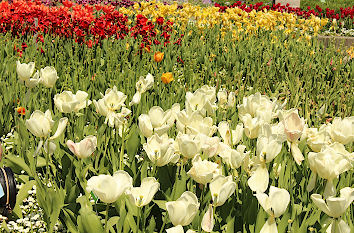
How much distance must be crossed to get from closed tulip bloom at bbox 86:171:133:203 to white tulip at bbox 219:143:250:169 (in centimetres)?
46

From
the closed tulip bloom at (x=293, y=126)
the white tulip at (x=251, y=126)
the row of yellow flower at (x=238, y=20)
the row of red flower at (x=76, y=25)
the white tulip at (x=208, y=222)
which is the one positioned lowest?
the row of yellow flower at (x=238, y=20)

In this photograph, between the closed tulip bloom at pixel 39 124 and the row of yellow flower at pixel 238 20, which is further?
the row of yellow flower at pixel 238 20

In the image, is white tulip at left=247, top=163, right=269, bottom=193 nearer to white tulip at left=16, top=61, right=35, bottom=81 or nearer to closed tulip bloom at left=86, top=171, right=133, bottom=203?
closed tulip bloom at left=86, top=171, right=133, bottom=203

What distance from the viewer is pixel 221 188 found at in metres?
1.51

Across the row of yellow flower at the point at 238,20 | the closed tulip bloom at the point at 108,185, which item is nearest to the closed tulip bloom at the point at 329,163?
the closed tulip bloom at the point at 108,185

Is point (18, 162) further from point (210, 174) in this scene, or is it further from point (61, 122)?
point (210, 174)

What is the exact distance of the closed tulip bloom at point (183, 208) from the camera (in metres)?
1.41

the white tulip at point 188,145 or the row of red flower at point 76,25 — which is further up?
the white tulip at point 188,145

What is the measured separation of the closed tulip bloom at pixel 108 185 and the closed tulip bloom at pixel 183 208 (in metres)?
0.16

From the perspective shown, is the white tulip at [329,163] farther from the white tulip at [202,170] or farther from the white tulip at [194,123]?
the white tulip at [194,123]

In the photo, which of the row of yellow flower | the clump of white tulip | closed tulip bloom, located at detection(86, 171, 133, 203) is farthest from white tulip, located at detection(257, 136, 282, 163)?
the row of yellow flower

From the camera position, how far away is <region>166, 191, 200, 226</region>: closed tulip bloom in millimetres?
1407

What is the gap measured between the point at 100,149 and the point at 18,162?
1.35 ft

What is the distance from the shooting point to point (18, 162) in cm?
231
